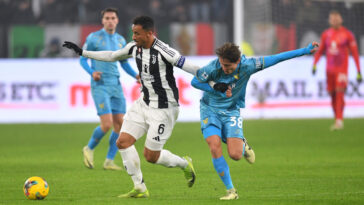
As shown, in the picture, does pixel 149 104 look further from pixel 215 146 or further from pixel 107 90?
pixel 107 90

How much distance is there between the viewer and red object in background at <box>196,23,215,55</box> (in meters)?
23.2

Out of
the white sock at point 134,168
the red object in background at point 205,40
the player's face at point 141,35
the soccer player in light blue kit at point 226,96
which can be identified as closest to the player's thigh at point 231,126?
the soccer player in light blue kit at point 226,96

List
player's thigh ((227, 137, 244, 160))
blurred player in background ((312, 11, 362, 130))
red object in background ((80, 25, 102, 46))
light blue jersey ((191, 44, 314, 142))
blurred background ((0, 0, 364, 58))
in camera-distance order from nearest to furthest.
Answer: light blue jersey ((191, 44, 314, 142)) < player's thigh ((227, 137, 244, 160)) < blurred player in background ((312, 11, 362, 130)) < blurred background ((0, 0, 364, 58)) < red object in background ((80, 25, 102, 46))

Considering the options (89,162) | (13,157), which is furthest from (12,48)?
(89,162)

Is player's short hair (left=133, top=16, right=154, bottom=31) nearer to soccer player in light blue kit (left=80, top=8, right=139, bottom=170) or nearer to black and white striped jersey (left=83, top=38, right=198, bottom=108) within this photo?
black and white striped jersey (left=83, top=38, right=198, bottom=108)

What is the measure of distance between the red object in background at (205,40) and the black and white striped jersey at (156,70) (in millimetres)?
15296

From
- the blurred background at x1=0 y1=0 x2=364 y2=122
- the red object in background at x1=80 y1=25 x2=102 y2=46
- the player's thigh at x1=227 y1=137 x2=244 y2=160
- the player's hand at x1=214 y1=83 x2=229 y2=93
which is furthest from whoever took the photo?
the red object in background at x1=80 y1=25 x2=102 y2=46

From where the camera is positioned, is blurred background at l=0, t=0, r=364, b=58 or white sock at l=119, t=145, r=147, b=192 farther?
blurred background at l=0, t=0, r=364, b=58

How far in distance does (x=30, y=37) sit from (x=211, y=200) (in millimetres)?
16896

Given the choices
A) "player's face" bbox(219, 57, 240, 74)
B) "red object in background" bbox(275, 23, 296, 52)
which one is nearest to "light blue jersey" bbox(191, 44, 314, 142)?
"player's face" bbox(219, 57, 240, 74)

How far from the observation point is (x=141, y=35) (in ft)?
25.1

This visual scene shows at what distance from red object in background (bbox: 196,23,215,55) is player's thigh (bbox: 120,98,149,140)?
15.3 metres

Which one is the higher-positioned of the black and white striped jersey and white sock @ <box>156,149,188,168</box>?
the black and white striped jersey

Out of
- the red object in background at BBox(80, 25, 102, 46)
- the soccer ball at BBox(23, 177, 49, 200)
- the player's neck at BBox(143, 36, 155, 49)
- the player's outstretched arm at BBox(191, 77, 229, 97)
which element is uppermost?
the player's neck at BBox(143, 36, 155, 49)
